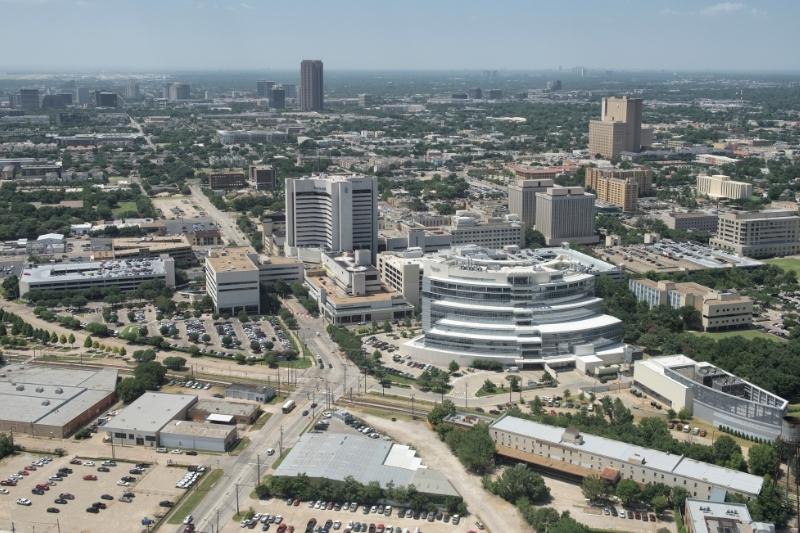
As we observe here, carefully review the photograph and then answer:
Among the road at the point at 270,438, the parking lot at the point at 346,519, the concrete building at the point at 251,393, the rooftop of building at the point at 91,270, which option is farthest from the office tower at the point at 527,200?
the parking lot at the point at 346,519

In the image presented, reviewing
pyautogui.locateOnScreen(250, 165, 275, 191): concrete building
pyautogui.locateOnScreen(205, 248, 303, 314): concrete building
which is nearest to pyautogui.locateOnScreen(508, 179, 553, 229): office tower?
pyautogui.locateOnScreen(205, 248, 303, 314): concrete building

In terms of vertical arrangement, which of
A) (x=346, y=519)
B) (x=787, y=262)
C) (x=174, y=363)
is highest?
(x=787, y=262)

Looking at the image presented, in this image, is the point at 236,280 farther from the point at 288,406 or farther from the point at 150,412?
the point at 150,412

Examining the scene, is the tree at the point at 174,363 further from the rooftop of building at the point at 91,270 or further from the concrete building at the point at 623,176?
the concrete building at the point at 623,176

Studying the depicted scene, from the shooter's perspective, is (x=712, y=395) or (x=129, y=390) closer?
(x=712, y=395)

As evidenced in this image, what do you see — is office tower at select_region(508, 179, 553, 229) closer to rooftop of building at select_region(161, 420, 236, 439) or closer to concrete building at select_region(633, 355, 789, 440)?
concrete building at select_region(633, 355, 789, 440)

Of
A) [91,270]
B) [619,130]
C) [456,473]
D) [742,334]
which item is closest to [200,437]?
[456,473]
